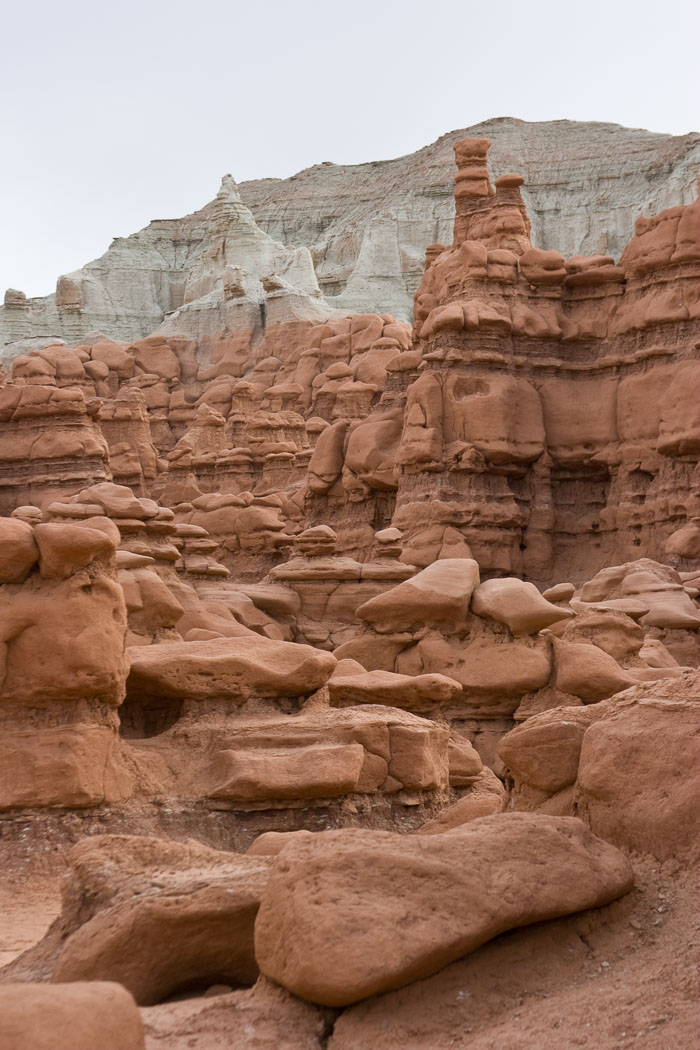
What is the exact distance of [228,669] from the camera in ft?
22.4

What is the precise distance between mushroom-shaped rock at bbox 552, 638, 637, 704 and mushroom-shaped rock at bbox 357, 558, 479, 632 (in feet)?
3.07

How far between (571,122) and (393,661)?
63.6m

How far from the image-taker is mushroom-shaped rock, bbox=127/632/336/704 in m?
6.72

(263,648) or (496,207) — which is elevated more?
(496,207)

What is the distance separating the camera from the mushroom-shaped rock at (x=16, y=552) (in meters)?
5.96

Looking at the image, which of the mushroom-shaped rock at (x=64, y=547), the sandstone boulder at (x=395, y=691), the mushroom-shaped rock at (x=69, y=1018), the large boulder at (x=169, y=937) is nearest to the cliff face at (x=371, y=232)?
the sandstone boulder at (x=395, y=691)

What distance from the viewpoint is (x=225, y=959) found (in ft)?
12.1

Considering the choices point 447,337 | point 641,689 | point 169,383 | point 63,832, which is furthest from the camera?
point 169,383

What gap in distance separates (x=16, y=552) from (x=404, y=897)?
11.3ft

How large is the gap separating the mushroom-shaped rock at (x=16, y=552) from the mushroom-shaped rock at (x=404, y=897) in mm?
3025

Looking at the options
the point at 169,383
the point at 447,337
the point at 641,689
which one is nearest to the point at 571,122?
the point at 169,383

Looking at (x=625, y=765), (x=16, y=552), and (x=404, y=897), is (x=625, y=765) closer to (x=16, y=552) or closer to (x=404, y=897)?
(x=404, y=897)

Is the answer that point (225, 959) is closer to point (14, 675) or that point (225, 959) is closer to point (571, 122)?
point (14, 675)

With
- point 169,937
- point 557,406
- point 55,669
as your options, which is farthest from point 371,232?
point 169,937
